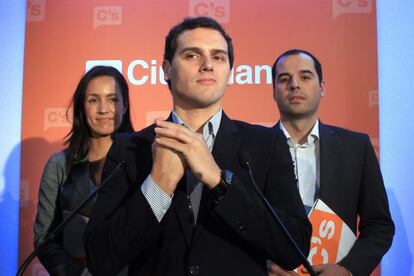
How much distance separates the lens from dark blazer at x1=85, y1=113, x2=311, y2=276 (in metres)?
1.36

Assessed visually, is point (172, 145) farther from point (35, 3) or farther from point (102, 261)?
point (35, 3)

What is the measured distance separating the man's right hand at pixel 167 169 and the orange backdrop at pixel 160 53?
6.24 feet

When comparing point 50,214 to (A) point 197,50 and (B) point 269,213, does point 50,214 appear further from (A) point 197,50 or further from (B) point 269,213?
(B) point 269,213

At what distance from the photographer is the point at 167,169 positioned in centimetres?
139

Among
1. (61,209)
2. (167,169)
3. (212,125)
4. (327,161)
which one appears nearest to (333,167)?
(327,161)

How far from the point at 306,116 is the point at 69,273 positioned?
128cm

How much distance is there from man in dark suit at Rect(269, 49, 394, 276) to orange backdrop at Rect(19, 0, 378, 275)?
80 cm

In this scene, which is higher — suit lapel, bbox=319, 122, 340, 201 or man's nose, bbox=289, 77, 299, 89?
man's nose, bbox=289, 77, 299, 89

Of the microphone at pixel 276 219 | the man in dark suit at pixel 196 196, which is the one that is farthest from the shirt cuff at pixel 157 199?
the microphone at pixel 276 219

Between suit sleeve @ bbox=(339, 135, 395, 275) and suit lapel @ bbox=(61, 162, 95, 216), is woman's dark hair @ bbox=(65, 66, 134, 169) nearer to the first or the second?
suit lapel @ bbox=(61, 162, 95, 216)

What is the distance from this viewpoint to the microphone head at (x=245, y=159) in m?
1.41

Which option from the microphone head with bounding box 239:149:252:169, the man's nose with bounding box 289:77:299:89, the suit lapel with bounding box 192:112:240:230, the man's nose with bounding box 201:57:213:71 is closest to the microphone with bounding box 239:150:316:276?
the microphone head with bounding box 239:149:252:169

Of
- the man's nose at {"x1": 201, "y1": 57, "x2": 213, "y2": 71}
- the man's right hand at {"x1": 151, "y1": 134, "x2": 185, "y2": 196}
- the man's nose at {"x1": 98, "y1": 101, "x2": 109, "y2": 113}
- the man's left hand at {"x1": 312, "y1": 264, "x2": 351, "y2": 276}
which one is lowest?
the man's left hand at {"x1": 312, "y1": 264, "x2": 351, "y2": 276}

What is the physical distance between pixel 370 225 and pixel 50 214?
4.88 feet
